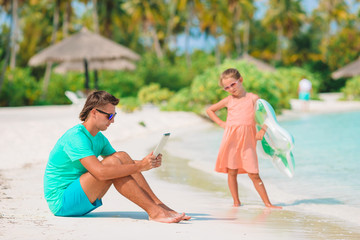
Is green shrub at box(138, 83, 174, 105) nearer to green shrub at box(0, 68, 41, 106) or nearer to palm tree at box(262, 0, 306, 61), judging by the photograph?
green shrub at box(0, 68, 41, 106)

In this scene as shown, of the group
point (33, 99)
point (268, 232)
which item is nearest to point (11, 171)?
point (268, 232)

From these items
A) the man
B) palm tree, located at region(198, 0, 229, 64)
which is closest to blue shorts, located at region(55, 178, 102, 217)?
the man

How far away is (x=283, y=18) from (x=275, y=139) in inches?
1881

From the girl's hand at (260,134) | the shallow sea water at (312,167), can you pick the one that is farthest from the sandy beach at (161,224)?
the girl's hand at (260,134)

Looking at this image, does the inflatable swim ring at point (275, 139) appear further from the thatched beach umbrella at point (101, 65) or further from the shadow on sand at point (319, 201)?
the thatched beach umbrella at point (101, 65)

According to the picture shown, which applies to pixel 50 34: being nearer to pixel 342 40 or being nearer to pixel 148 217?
pixel 342 40

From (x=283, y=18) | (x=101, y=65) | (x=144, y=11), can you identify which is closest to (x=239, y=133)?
(x=101, y=65)

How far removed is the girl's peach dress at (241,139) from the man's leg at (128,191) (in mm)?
1352

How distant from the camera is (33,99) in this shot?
23.6m

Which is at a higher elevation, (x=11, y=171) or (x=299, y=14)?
(x=299, y=14)

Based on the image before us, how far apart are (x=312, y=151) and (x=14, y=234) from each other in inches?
339

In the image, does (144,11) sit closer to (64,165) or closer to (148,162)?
(64,165)

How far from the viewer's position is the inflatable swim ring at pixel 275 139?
208 inches

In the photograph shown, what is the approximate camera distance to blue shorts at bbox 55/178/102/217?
4.03 meters
